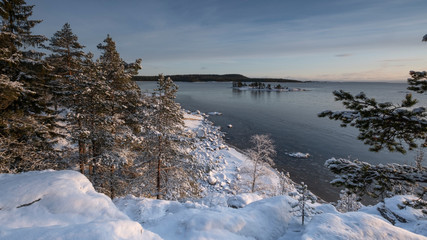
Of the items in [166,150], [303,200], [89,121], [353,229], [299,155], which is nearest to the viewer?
[353,229]

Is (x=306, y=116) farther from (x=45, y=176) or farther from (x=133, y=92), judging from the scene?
(x=45, y=176)

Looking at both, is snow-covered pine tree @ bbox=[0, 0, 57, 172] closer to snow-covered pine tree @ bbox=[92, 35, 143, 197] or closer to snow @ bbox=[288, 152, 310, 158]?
snow-covered pine tree @ bbox=[92, 35, 143, 197]

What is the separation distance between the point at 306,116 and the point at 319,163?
92.6ft

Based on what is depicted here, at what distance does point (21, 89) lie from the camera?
29.7 feet

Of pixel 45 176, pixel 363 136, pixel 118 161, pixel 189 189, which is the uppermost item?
pixel 363 136

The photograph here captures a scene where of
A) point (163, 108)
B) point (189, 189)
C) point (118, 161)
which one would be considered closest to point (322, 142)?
point (189, 189)

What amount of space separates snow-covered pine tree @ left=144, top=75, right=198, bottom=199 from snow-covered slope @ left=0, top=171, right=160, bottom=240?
576 centimetres

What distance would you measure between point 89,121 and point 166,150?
5029 millimetres

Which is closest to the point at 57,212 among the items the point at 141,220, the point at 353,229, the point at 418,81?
the point at 141,220

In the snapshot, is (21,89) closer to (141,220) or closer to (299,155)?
(141,220)

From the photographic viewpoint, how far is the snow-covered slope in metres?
4.08

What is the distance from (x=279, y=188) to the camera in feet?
68.4

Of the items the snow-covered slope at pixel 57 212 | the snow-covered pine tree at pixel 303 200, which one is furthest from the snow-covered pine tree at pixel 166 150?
the snow-covered pine tree at pixel 303 200

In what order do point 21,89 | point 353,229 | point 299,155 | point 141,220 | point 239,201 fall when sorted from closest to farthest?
point 353,229 → point 141,220 → point 21,89 → point 239,201 → point 299,155
